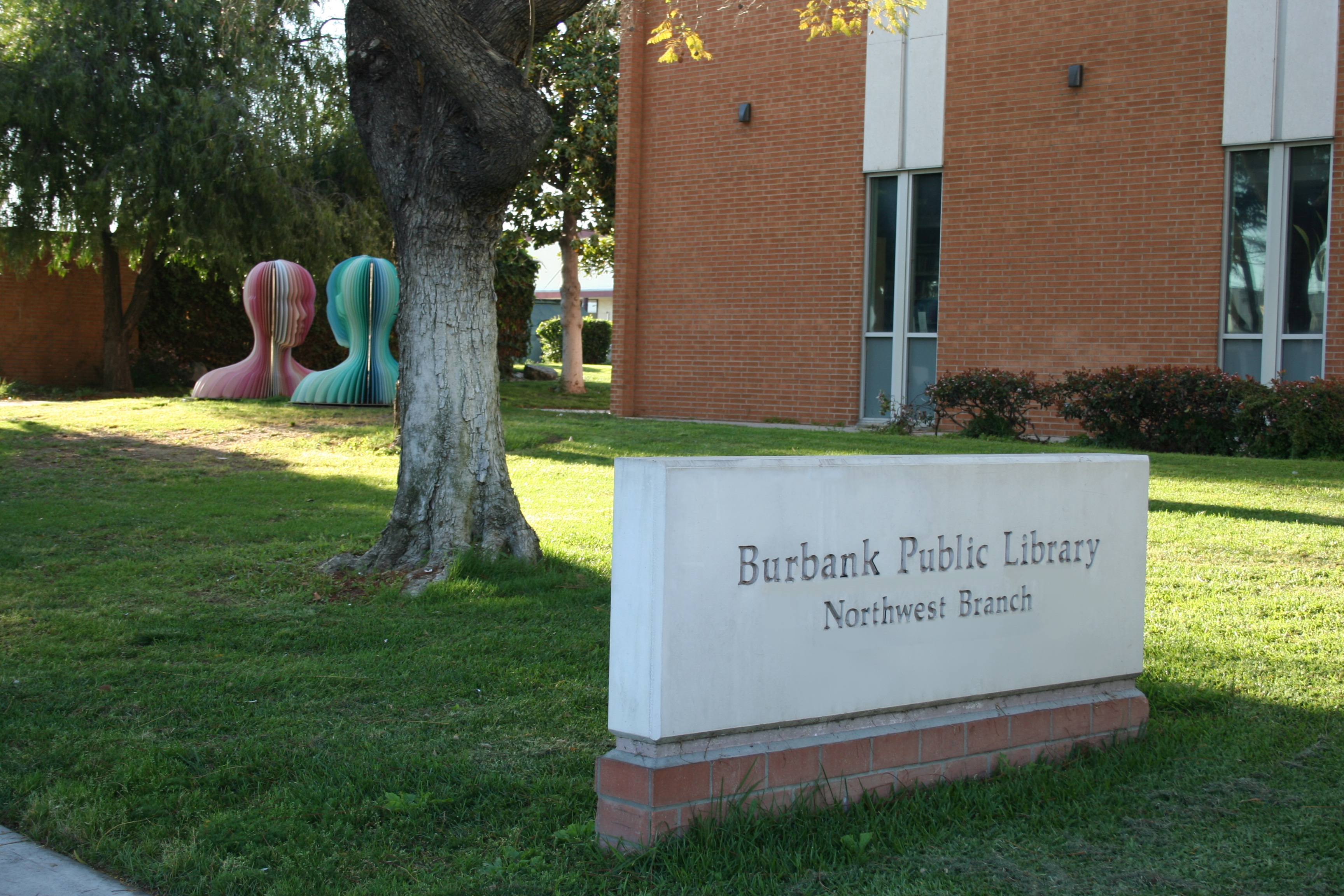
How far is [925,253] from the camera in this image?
16672 mm

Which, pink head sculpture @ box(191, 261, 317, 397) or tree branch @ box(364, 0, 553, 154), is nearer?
tree branch @ box(364, 0, 553, 154)

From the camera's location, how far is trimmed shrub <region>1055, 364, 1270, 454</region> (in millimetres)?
12992

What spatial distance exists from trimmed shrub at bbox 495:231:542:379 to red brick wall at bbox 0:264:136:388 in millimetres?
7348

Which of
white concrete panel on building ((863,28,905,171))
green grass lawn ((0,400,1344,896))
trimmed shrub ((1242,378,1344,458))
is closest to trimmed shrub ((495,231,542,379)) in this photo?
white concrete panel on building ((863,28,905,171))

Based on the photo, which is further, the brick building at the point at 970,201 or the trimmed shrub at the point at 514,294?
the trimmed shrub at the point at 514,294

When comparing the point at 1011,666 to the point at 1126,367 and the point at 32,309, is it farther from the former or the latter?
the point at 32,309

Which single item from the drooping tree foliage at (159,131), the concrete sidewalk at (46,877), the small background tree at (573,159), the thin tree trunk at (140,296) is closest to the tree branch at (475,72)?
the concrete sidewalk at (46,877)

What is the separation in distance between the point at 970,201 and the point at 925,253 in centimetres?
99

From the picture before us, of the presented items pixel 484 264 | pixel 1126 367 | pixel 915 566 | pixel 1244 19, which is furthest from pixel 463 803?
pixel 1244 19

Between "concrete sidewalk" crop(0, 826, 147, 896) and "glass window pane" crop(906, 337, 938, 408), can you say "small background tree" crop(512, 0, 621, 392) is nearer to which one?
"glass window pane" crop(906, 337, 938, 408)

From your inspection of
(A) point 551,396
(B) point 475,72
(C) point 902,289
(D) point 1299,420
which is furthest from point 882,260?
(B) point 475,72

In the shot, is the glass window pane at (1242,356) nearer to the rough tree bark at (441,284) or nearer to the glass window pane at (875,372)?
the glass window pane at (875,372)

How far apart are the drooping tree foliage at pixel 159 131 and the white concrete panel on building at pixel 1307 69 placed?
1345 centimetres

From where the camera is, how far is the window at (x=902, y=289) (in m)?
16.6
